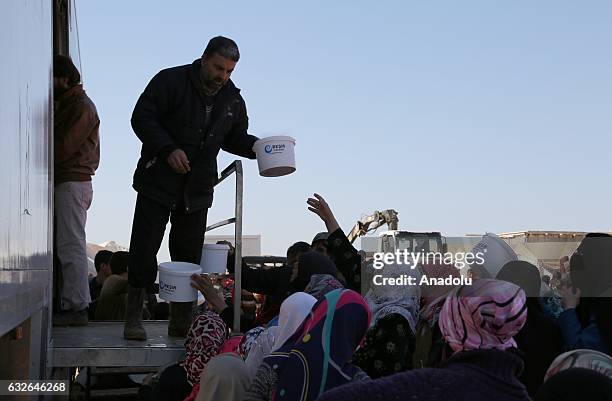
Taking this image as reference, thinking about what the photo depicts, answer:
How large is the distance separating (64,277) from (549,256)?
28.3 feet

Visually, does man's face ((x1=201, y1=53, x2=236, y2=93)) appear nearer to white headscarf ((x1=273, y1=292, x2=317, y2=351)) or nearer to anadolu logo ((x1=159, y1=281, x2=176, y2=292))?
anadolu logo ((x1=159, y1=281, x2=176, y2=292))

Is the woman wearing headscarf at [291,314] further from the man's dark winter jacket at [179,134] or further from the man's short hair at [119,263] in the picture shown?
the man's short hair at [119,263]

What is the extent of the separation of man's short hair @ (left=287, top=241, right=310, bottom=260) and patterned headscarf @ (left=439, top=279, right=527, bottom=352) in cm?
458

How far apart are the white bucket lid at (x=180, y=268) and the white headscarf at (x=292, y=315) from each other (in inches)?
53.6

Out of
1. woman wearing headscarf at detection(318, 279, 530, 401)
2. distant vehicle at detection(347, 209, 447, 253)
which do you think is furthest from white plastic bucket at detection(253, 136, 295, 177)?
distant vehicle at detection(347, 209, 447, 253)

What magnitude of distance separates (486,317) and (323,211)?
3046 millimetres

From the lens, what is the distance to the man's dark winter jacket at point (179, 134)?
4758 mm

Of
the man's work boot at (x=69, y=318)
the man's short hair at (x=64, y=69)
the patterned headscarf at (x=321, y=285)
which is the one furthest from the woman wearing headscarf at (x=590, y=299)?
the man's short hair at (x=64, y=69)

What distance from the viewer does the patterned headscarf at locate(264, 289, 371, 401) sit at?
10.3 ft

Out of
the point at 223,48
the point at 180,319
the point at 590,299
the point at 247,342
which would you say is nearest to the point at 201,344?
the point at 247,342

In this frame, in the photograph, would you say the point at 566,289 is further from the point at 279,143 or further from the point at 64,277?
the point at 64,277

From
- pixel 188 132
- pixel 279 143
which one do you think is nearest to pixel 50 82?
pixel 188 132

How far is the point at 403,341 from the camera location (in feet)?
13.2

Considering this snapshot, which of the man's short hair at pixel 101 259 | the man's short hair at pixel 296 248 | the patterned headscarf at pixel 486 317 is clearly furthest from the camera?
the man's short hair at pixel 101 259
